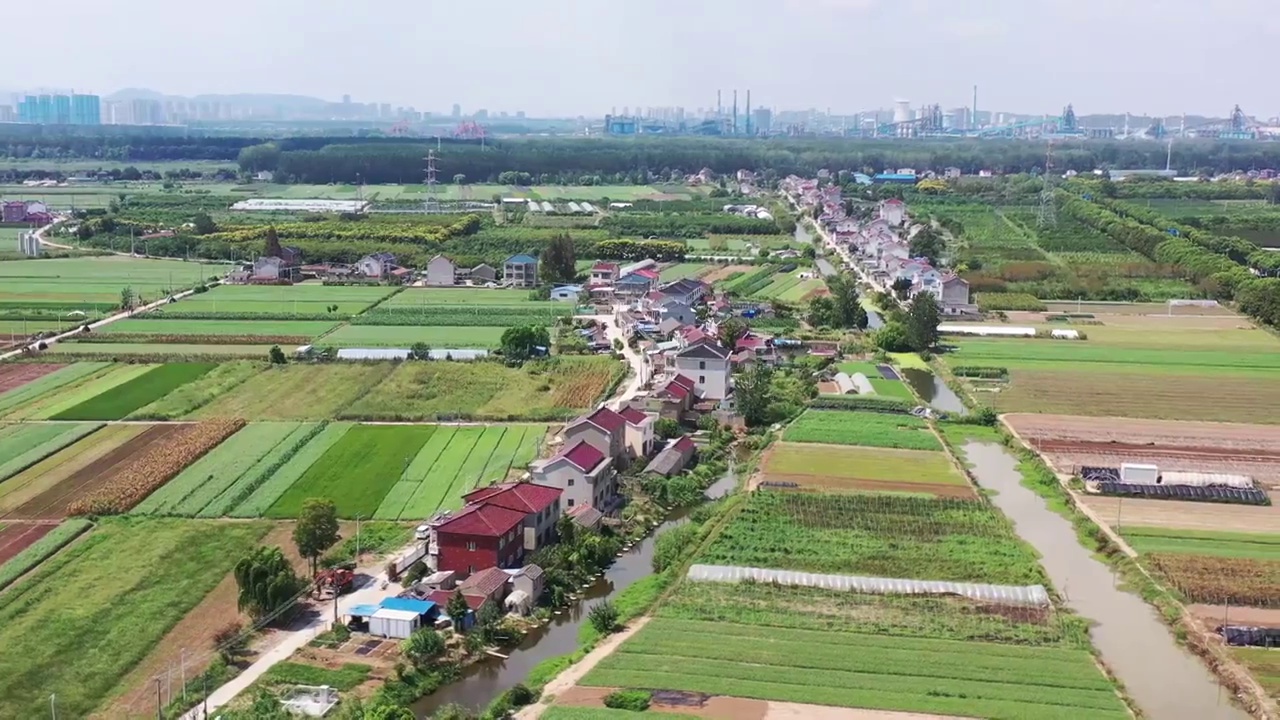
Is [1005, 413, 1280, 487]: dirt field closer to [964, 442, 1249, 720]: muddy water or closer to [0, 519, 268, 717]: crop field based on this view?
[964, 442, 1249, 720]: muddy water

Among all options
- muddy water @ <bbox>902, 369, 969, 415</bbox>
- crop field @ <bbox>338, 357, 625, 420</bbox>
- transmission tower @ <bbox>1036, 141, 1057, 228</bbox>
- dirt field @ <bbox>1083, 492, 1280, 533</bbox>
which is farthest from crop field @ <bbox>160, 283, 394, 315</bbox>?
transmission tower @ <bbox>1036, 141, 1057, 228</bbox>

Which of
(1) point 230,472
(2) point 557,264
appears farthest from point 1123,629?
(2) point 557,264

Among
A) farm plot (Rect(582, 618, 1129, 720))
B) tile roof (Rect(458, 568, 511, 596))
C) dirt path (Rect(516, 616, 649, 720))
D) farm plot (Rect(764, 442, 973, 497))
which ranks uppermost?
farm plot (Rect(764, 442, 973, 497))

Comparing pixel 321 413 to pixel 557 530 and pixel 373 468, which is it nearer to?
pixel 373 468

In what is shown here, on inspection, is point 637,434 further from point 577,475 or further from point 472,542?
point 472,542

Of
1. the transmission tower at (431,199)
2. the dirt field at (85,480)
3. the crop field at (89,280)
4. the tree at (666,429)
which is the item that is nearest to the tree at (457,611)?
the dirt field at (85,480)
